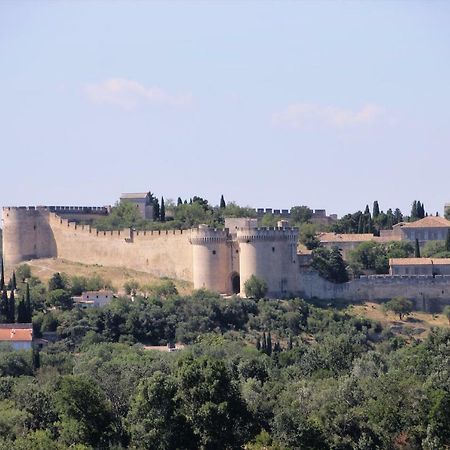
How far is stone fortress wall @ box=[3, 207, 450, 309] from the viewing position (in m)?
80.5

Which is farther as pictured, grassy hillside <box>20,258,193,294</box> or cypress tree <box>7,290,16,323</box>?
grassy hillside <box>20,258,193,294</box>

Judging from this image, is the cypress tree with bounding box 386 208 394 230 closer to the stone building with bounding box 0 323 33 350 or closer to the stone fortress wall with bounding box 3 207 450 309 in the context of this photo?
the stone fortress wall with bounding box 3 207 450 309

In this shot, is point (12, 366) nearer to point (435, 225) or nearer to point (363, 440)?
point (363, 440)

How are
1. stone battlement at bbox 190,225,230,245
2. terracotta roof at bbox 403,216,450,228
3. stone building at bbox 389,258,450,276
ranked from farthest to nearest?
1. terracotta roof at bbox 403,216,450,228
2. stone building at bbox 389,258,450,276
3. stone battlement at bbox 190,225,230,245

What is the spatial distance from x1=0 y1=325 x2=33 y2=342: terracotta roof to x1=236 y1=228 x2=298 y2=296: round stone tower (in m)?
13.4

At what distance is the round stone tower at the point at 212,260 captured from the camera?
266 feet

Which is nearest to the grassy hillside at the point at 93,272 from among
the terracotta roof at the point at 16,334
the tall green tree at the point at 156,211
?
the tall green tree at the point at 156,211

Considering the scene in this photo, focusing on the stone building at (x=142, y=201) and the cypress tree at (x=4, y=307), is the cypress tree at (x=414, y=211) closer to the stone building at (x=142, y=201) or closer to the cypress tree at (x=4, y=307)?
the stone building at (x=142, y=201)

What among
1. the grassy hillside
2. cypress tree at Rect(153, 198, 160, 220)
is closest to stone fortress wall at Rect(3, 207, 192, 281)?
the grassy hillside

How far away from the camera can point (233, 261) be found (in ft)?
267

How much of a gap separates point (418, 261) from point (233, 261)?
10408 millimetres

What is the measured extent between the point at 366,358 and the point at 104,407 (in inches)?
581

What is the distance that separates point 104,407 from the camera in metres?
50.8

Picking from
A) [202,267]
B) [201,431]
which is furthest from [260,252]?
[201,431]
